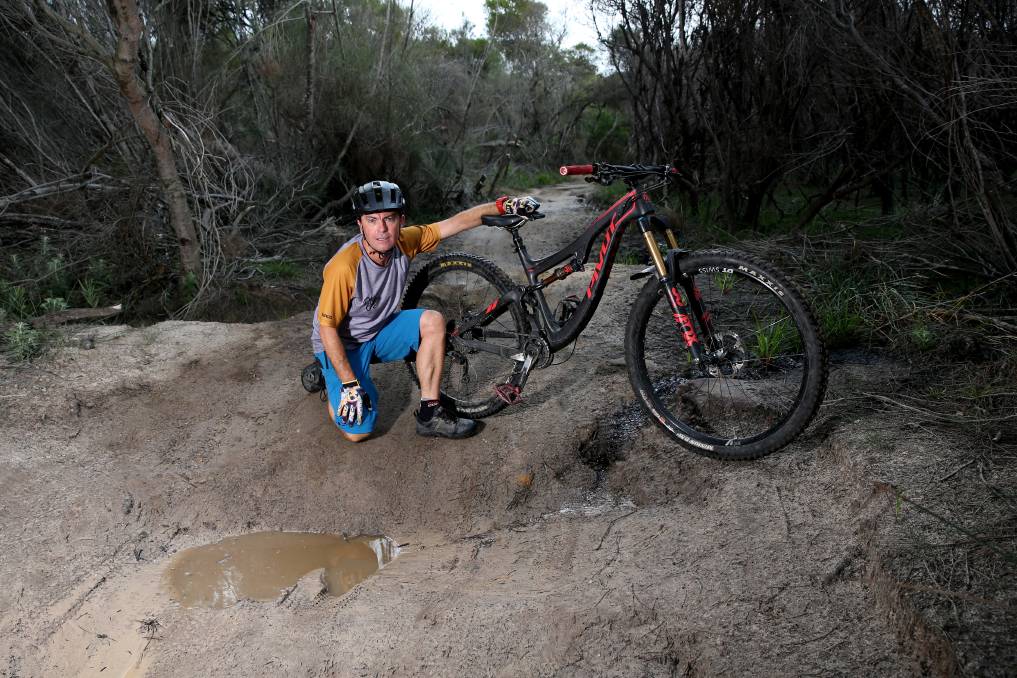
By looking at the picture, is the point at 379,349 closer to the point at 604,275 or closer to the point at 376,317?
the point at 376,317

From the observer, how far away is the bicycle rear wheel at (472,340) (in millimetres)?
3842

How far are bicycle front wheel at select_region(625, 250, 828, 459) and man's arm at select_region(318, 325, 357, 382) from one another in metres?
1.40

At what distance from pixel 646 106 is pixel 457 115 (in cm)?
701

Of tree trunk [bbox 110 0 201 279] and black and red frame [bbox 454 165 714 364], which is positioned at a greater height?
tree trunk [bbox 110 0 201 279]

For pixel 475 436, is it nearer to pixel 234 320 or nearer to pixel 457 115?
pixel 234 320

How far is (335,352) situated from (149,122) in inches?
120

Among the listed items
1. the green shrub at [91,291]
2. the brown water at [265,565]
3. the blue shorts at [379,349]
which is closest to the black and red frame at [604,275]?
the blue shorts at [379,349]

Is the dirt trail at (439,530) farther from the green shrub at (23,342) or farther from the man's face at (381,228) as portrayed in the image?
the man's face at (381,228)

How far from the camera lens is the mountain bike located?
2986 mm

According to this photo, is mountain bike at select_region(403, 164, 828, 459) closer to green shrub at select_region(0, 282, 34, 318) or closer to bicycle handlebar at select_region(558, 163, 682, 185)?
bicycle handlebar at select_region(558, 163, 682, 185)

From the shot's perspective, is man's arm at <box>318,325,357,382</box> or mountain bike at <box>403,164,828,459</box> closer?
mountain bike at <box>403,164,828,459</box>

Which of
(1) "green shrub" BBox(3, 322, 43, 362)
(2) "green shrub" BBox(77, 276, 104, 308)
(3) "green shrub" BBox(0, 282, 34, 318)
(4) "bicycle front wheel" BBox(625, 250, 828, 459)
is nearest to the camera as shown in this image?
(4) "bicycle front wheel" BBox(625, 250, 828, 459)

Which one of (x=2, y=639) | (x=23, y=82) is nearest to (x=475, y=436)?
(x=2, y=639)

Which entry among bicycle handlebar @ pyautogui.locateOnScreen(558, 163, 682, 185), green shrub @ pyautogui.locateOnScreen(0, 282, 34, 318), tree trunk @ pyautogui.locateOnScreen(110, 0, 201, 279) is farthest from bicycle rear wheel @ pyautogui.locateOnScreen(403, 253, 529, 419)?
green shrub @ pyautogui.locateOnScreen(0, 282, 34, 318)
